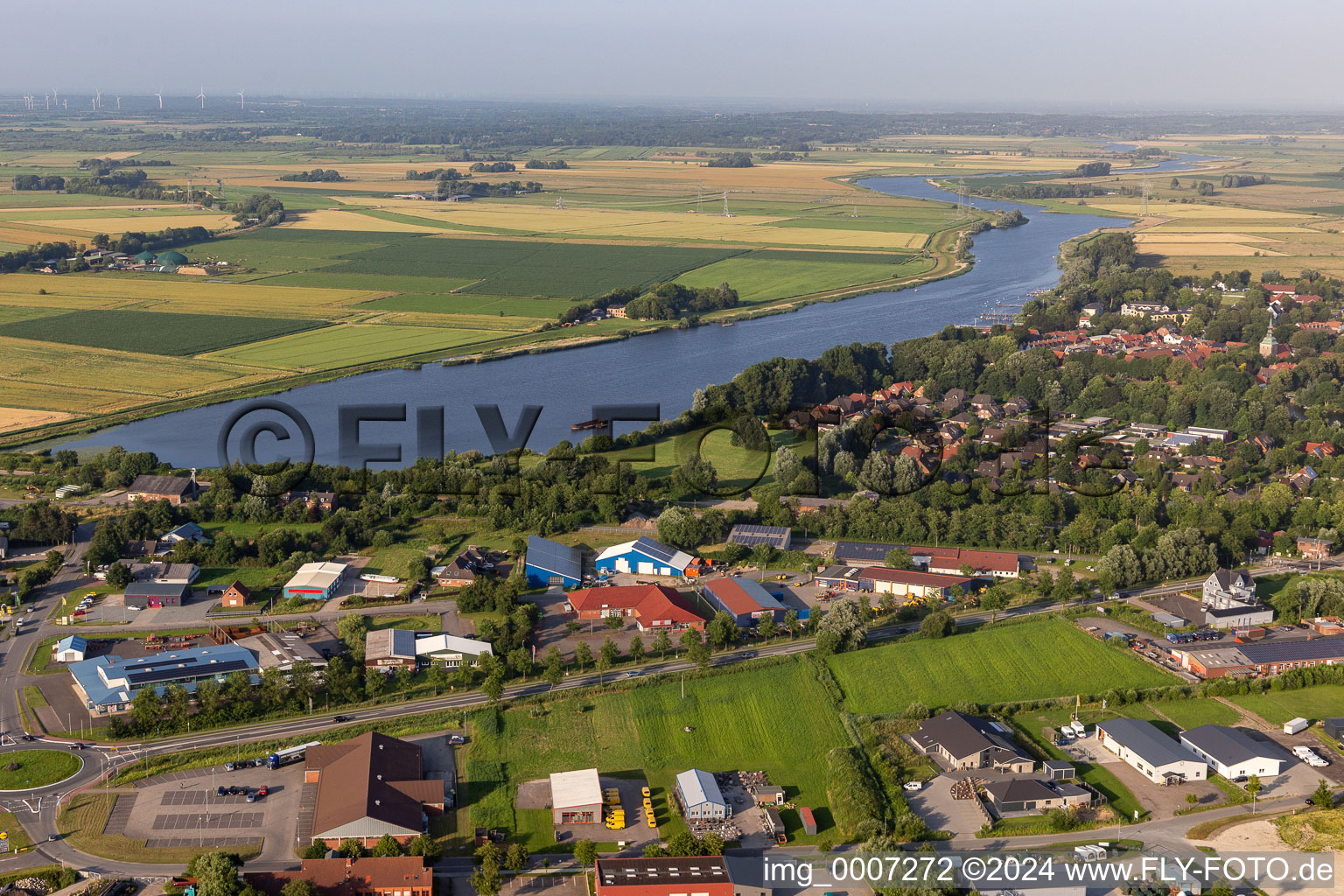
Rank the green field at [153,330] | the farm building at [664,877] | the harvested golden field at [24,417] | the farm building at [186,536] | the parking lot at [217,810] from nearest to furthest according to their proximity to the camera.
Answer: the farm building at [664,877], the parking lot at [217,810], the farm building at [186,536], the harvested golden field at [24,417], the green field at [153,330]

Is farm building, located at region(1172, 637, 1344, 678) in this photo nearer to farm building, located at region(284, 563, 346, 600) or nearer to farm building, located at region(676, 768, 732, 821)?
farm building, located at region(676, 768, 732, 821)

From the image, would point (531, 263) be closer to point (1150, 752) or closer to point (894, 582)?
point (894, 582)

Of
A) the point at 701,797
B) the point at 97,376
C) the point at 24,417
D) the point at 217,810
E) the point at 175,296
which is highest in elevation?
the point at 175,296

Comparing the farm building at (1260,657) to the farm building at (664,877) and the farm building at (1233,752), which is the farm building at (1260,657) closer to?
the farm building at (1233,752)

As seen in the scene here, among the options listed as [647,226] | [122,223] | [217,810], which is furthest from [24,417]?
[647,226]

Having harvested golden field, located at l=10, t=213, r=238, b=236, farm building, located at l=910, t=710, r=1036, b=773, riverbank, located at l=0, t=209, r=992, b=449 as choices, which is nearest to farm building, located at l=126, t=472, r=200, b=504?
riverbank, located at l=0, t=209, r=992, b=449

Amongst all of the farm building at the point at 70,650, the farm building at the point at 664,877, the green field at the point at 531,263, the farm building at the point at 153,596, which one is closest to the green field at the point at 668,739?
the farm building at the point at 664,877
